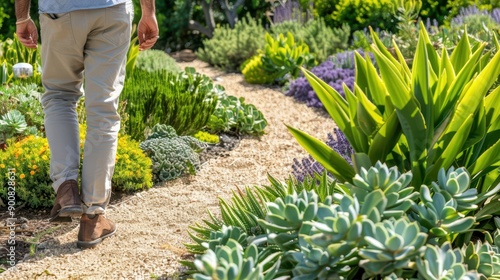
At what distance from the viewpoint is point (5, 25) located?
34.7 feet

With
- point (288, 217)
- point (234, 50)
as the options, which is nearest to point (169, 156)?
point (288, 217)

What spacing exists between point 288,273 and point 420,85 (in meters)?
0.96

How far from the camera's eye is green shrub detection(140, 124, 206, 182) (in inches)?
203

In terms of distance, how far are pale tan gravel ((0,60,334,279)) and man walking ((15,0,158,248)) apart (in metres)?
0.15

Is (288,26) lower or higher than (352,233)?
lower

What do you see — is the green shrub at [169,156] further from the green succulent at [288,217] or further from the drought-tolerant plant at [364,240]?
the green succulent at [288,217]

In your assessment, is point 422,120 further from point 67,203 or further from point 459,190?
point 67,203

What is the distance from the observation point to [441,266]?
235 centimetres

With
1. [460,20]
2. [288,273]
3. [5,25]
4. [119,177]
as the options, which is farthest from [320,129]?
[5,25]

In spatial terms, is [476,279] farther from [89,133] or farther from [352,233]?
[89,133]

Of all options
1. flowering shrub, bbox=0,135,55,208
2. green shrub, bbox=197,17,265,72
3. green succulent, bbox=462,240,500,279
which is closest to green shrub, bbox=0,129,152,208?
flowering shrub, bbox=0,135,55,208

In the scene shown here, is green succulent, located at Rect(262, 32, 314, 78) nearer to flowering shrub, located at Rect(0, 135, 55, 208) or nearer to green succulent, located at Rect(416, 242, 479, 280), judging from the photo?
flowering shrub, located at Rect(0, 135, 55, 208)

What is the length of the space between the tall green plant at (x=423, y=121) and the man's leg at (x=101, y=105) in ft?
3.30

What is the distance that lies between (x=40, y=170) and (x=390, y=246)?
2.83 m
